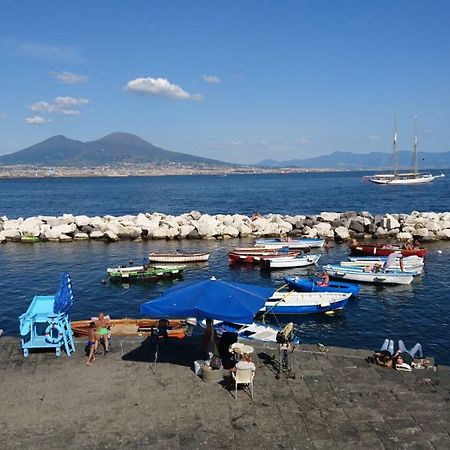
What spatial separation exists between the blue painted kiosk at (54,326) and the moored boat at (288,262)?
2661cm

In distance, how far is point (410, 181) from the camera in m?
164

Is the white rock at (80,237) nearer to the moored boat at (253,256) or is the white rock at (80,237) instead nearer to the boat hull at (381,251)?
the moored boat at (253,256)

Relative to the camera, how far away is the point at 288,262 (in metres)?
41.3

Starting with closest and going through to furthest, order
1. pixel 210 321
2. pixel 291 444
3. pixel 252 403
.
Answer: pixel 291 444, pixel 252 403, pixel 210 321

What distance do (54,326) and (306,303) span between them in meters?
17.4

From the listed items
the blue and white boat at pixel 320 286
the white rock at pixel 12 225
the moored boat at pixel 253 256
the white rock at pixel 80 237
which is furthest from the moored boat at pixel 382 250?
the white rock at pixel 12 225

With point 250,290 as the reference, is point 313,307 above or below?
below

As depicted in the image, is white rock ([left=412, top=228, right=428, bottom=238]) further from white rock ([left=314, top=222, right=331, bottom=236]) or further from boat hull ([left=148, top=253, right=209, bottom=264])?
boat hull ([left=148, top=253, right=209, bottom=264])

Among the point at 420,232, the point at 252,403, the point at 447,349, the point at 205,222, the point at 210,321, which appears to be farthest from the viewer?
the point at 205,222

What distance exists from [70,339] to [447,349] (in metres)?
18.4

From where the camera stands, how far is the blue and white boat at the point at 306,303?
29047mm

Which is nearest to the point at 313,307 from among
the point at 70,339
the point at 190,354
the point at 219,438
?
the point at 190,354

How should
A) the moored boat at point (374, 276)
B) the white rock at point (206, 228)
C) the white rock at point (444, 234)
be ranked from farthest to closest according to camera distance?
the white rock at point (206, 228)
the white rock at point (444, 234)
the moored boat at point (374, 276)

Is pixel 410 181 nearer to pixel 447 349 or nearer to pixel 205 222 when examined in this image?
pixel 205 222
